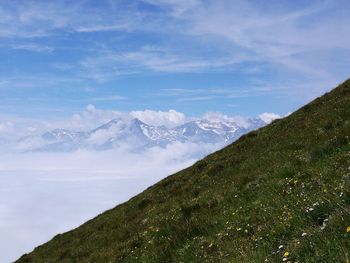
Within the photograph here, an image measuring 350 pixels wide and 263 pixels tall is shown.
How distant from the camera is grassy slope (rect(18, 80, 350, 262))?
7.23 m

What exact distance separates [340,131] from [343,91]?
14.1m

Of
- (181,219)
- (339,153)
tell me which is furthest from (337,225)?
(181,219)

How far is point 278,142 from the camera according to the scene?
21.6 m

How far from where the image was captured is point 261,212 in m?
10.8

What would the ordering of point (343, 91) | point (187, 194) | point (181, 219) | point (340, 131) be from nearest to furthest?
point (181, 219) < point (340, 131) < point (187, 194) < point (343, 91)

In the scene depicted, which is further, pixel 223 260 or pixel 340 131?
pixel 340 131

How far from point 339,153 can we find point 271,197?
3.06 metres

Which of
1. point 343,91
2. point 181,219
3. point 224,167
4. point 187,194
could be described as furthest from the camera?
point 343,91

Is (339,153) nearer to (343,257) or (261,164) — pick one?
(261,164)

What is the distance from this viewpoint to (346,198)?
757 cm

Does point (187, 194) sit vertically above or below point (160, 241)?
above

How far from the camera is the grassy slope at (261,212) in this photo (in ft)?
23.7

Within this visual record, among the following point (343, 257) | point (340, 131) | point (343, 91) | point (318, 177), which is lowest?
point (343, 257)

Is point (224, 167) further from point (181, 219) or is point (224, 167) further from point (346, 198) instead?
point (346, 198)
